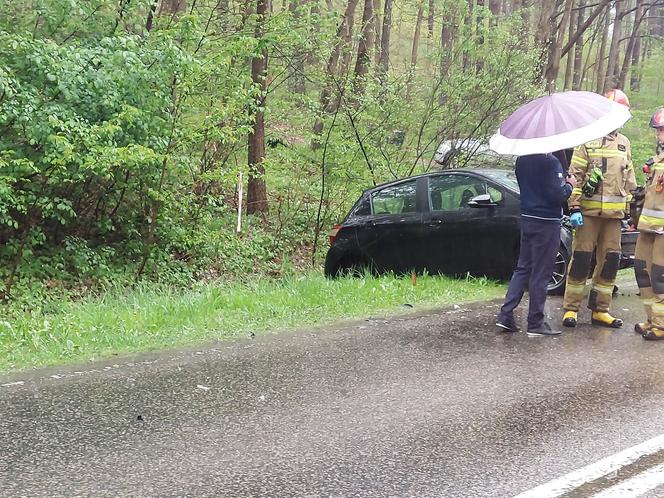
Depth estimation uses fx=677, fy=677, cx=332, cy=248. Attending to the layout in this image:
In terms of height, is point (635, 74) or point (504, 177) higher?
point (635, 74)

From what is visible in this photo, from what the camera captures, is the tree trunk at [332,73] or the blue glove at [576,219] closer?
the blue glove at [576,219]

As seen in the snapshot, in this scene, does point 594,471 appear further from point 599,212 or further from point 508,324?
point 599,212

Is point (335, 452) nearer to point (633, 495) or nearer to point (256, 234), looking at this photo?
point (633, 495)

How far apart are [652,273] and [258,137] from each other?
29.6 ft

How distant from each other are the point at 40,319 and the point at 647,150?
18272mm

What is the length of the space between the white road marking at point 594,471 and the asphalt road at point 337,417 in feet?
0.17

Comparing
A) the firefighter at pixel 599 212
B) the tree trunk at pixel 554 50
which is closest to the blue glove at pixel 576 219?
the firefighter at pixel 599 212

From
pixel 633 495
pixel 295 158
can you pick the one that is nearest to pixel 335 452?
pixel 633 495

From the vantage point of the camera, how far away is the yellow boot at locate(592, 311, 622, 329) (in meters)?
6.55

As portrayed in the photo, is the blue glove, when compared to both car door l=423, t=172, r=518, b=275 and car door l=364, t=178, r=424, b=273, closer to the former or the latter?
car door l=423, t=172, r=518, b=275

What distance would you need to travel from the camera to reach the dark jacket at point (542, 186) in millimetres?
6062

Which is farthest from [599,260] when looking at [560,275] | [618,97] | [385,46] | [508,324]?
[385,46]

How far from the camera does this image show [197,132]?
9859 millimetres

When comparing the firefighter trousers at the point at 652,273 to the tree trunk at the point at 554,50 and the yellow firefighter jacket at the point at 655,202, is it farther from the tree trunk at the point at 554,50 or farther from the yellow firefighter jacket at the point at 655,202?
the tree trunk at the point at 554,50
